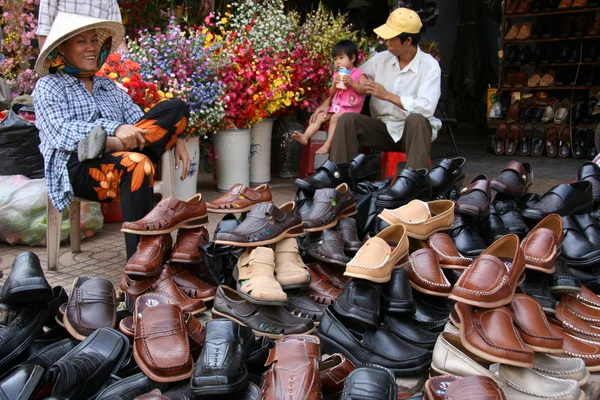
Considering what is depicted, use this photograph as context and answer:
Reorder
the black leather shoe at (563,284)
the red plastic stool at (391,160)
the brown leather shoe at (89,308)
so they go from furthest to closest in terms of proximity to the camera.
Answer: the red plastic stool at (391,160), the black leather shoe at (563,284), the brown leather shoe at (89,308)

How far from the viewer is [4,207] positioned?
3.76 metres

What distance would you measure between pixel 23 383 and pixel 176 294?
92 cm

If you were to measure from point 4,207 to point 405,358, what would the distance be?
10.1 feet

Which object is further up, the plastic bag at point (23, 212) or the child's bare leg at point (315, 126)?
the child's bare leg at point (315, 126)

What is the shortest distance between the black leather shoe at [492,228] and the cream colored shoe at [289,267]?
92 cm

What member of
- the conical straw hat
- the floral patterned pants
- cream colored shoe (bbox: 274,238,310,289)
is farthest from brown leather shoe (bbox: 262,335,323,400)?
the conical straw hat

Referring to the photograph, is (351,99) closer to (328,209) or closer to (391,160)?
(391,160)

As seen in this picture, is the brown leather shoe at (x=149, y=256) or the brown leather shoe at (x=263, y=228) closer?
the brown leather shoe at (x=263, y=228)

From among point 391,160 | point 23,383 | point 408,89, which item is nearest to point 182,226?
point 23,383

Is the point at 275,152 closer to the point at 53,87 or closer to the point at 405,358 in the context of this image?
the point at 53,87

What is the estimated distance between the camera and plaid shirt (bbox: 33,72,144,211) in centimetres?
301

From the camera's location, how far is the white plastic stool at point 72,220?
3.38 meters

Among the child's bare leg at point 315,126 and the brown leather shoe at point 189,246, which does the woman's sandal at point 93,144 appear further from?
the child's bare leg at point 315,126

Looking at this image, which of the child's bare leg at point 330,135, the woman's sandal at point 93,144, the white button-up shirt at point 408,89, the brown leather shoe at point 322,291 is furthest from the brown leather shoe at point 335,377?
the child's bare leg at point 330,135
